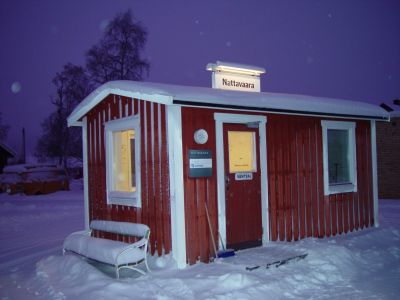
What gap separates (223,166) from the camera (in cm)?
757

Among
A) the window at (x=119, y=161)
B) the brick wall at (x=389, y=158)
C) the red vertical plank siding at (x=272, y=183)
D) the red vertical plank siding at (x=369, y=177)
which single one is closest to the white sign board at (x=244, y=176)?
the red vertical plank siding at (x=272, y=183)

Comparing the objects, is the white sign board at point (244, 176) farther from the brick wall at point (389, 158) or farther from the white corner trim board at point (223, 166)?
the brick wall at point (389, 158)

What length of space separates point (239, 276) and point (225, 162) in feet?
7.24

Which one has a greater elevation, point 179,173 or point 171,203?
point 179,173

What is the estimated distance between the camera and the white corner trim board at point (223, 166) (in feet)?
24.5

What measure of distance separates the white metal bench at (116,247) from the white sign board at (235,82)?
3.61m

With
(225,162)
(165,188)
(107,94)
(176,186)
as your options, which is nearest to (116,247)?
(165,188)

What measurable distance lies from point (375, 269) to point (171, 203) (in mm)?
3651

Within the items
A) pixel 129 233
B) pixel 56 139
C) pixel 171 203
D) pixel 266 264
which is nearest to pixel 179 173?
pixel 171 203

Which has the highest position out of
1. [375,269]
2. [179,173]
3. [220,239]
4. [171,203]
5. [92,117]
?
[92,117]

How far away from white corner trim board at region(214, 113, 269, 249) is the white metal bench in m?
1.37

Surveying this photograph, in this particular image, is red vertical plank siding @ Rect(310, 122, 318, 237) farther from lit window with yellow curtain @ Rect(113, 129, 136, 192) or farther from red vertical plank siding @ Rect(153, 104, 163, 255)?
lit window with yellow curtain @ Rect(113, 129, 136, 192)

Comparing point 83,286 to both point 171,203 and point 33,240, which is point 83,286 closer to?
point 171,203

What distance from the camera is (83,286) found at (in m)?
6.16
